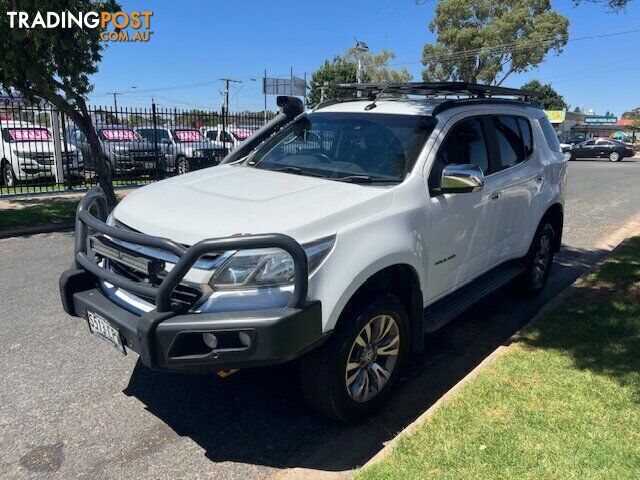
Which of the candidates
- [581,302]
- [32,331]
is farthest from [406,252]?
[32,331]

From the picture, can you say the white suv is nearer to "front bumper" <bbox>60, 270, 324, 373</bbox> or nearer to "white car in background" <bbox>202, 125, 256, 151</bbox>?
"front bumper" <bbox>60, 270, 324, 373</bbox>

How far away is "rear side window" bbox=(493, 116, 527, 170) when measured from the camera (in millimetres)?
4613

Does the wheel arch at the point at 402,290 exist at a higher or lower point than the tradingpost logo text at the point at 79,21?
lower

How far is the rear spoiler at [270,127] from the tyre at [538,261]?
2767mm

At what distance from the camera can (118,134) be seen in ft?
52.6

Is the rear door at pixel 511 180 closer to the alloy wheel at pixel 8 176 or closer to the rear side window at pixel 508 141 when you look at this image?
the rear side window at pixel 508 141

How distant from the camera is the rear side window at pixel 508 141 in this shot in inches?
182

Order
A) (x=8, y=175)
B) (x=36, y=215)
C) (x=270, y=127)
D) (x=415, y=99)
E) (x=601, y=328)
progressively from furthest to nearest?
(x=8, y=175) < (x=36, y=215) < (x=270, y=127) < (x=415, y=99) < (x=601, y=328)

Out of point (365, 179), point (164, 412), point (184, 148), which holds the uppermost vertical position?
point (365, 179)

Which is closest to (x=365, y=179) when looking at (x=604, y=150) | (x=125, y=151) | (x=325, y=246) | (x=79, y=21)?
(x=325, y=246)

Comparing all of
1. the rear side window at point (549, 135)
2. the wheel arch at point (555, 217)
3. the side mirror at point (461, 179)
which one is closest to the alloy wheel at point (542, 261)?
the wheel arch at point (555, 217)

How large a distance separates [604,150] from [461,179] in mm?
35483

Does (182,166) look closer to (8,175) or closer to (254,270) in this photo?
(8,175)

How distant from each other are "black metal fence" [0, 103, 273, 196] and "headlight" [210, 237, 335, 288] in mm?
10930
